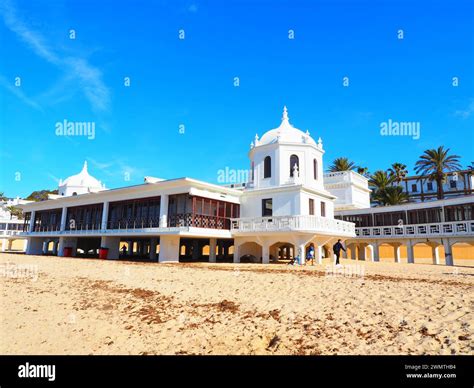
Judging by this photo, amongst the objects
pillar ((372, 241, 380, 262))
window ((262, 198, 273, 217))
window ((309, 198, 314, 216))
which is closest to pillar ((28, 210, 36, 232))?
window ((262, 198, 273, 217))

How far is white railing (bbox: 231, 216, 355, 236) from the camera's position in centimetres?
2225

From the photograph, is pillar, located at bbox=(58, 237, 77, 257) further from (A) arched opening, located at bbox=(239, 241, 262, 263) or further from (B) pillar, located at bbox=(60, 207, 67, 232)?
(A) arched opening, located at bbox=(239, 241, 262, 263)

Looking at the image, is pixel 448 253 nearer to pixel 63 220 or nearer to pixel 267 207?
pixel 267 207

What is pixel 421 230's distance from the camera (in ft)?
103

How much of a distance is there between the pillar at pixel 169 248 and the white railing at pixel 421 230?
20.2 metres

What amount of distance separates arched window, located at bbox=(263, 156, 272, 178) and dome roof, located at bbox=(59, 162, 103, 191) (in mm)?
29474

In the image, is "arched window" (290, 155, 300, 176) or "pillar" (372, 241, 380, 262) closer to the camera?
"arched window" (290, 155, 300, 176)

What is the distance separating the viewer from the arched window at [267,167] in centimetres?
2819

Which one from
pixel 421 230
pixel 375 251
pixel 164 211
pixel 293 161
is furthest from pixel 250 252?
pixel 421 230

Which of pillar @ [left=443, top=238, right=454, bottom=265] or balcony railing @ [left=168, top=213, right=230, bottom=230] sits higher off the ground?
balcony railing @ [left=168, top=213, right=230, bottom=230]

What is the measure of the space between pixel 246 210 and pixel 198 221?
470cm

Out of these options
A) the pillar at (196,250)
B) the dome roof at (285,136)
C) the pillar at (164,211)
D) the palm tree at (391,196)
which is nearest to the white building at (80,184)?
the pillar at (196,250)

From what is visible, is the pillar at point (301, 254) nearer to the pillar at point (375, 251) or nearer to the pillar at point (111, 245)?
the pillar at point (375, 251)
